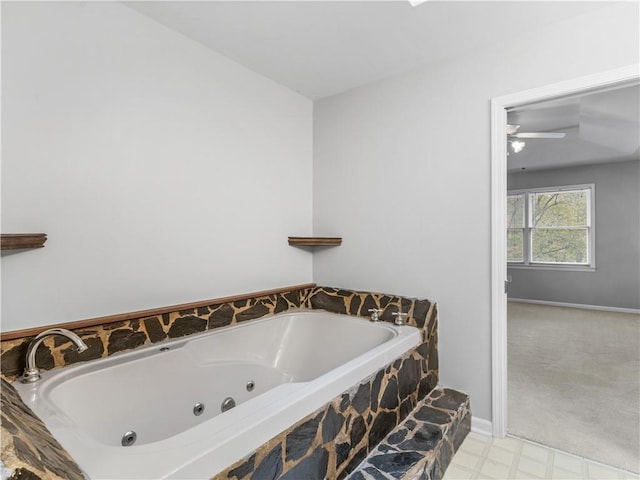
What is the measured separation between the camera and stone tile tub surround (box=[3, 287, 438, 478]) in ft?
4.91

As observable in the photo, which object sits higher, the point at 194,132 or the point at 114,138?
the point at 194,132

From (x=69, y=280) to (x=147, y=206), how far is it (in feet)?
1.80

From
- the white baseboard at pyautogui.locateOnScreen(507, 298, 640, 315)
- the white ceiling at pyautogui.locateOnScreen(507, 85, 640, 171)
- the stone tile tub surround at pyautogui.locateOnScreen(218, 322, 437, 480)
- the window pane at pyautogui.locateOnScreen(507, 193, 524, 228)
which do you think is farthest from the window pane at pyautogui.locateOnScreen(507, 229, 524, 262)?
the stone tile tub surround at pyautogui.locateOnScreen(218, 322, 437, 480)

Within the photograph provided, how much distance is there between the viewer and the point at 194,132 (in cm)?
218

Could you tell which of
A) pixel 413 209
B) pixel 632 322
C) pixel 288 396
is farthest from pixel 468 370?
pixel 632 322

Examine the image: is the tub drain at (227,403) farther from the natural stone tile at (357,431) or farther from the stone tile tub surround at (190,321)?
the natural stone tile at (357,431)

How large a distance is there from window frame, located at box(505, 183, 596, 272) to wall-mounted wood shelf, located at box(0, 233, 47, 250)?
22.2 ft

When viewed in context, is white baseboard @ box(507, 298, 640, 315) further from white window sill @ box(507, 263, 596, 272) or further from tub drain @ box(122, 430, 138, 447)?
tub drain @ box(122, 430, 138, 447)

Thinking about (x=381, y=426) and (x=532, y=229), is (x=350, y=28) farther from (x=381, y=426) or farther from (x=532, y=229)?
(x=532, y=229)

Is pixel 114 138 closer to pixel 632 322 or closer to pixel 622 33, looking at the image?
pixel 622 33

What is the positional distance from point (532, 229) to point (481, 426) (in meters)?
4.96

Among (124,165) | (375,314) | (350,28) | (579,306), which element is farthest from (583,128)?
(124,165)

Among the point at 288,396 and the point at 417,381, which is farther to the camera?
the point at 417,381

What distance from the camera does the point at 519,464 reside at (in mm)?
1846
